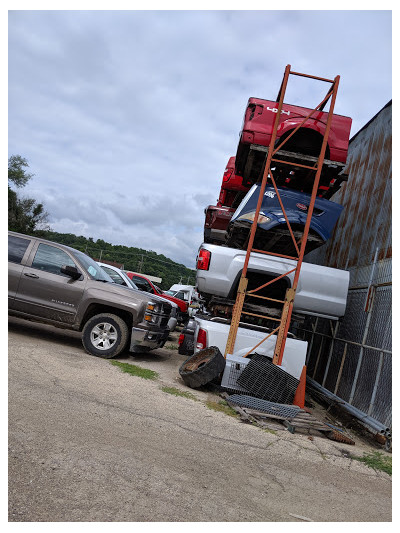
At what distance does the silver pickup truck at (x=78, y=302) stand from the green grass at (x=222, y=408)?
2085 millimetres

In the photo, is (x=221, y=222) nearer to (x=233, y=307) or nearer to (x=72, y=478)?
(x=233, y=307)

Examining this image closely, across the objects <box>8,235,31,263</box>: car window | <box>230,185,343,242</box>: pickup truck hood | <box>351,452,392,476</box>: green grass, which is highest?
<box>230,185,343,242</box>: pickup truck hood

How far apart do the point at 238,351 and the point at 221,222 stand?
5.39 m

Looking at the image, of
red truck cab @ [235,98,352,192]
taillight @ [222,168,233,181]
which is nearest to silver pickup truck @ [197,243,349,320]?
red truck cab @ [235,98,352,192]

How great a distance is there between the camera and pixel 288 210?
8555 mm

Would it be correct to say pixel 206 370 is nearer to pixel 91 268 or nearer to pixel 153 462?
pixel 91 268

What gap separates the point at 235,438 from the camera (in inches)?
206

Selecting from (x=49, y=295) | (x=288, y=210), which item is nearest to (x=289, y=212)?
(x=288, y=210)

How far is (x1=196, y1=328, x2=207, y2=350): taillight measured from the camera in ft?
26.1

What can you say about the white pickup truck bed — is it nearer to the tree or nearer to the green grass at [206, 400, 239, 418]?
the green grass at [206, 400, 239, 418]

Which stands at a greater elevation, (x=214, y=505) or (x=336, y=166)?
(x=336, y=166)

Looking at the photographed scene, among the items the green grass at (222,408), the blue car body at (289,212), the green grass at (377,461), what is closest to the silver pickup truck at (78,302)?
the green grass at (222,408)

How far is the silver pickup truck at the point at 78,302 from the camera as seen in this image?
8148 millimetres

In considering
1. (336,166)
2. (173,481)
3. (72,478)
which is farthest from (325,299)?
(72,478)
